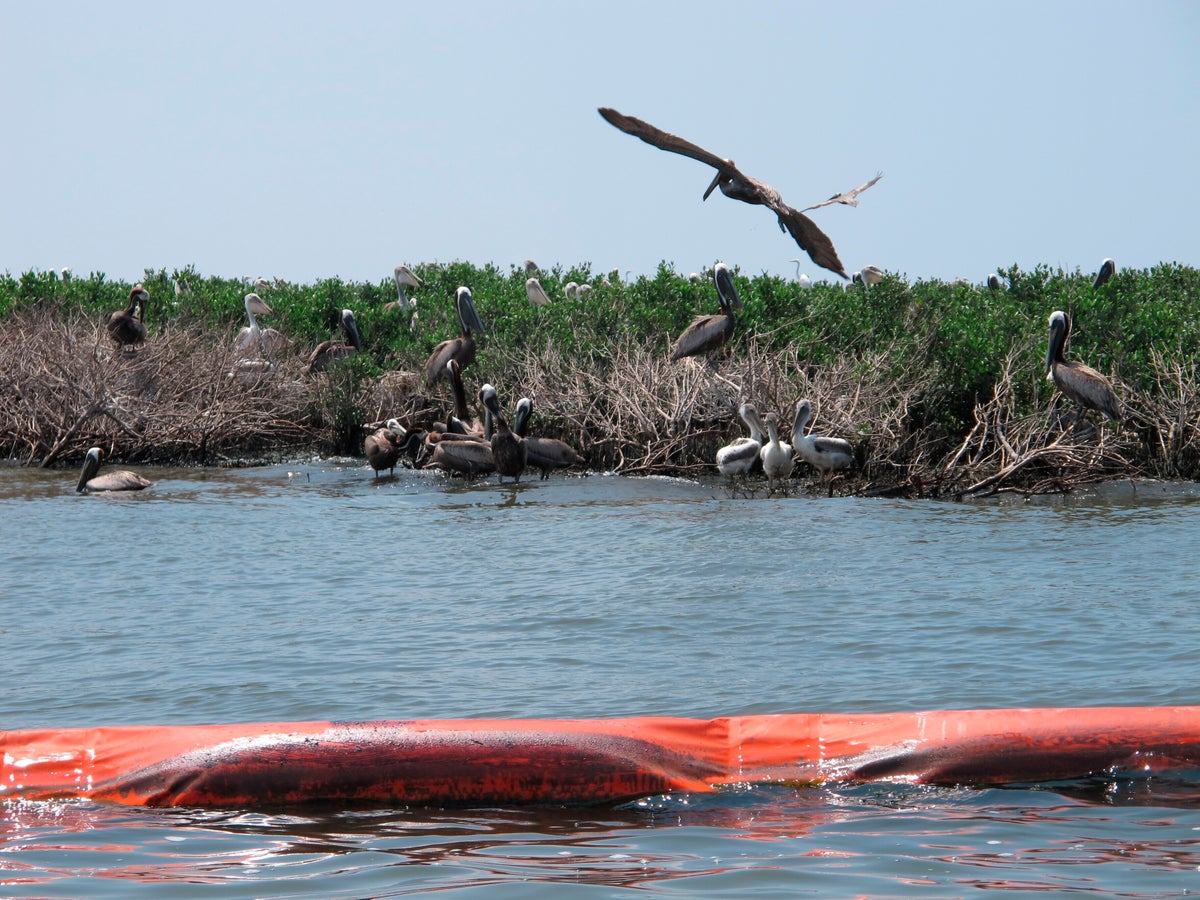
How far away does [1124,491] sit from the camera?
48.9 feet

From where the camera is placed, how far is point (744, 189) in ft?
39.0

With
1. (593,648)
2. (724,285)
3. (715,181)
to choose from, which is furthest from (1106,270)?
(593,648)

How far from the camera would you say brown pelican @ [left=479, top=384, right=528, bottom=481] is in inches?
628

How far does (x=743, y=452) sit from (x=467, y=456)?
127 inches

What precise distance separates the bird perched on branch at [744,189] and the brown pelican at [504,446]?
485 cm

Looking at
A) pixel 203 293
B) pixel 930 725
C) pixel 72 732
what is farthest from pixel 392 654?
pixel 203 293

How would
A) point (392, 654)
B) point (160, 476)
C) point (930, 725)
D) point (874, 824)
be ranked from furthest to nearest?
point (160, 476)
point (392, 654)
point (930, 725)
point (874, 824)

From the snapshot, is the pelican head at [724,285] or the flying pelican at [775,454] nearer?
the flying pelican at [775,454]

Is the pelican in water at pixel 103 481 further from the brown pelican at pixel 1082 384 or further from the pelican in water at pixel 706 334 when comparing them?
the brown pelican at pixel 1082 384

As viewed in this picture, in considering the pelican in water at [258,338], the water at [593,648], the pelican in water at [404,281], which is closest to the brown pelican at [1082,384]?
the water at [593,648]

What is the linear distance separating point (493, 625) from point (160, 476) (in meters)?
9.90

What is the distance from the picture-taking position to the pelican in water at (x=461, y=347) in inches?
691

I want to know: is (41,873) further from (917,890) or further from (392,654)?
(392,654)

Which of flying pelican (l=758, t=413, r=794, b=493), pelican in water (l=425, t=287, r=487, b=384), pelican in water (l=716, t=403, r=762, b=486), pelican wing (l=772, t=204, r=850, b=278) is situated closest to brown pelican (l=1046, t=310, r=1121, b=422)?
flying pelican (l=758, t=413, r=794, b=493)
